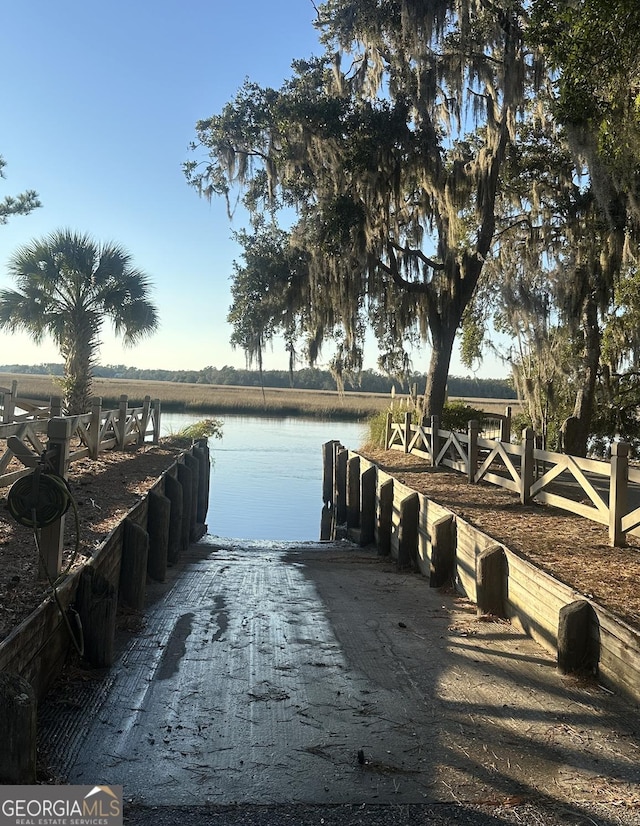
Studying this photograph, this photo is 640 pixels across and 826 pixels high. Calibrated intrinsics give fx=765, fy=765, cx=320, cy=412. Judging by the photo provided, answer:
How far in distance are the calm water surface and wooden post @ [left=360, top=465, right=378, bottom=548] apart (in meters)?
3.25

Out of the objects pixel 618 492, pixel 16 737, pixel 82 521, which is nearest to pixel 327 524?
pixel 82 521

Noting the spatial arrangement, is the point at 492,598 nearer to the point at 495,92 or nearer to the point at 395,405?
the point at 495,92

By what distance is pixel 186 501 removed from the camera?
1334cm

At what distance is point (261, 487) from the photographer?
22562 millimetres

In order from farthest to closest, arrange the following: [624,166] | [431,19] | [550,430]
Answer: [550,430] → [431,19] → [624,166]

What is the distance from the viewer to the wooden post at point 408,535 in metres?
10.2

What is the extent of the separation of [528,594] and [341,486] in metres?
11.7

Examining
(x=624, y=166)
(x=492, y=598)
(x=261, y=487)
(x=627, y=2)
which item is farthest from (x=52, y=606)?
(x=261, y=487)

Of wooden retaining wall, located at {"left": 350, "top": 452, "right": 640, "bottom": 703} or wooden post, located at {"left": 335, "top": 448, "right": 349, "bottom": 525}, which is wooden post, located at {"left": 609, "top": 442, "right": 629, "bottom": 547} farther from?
wooden post, located at {"left": 335, "top": 448, "right": 349, "bottom": 525}

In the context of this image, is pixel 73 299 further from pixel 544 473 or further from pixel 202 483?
pixel 544 473

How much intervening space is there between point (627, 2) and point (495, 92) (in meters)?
8.72

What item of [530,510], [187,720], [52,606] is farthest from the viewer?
[530,510]

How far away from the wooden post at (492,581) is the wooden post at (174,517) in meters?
5.44

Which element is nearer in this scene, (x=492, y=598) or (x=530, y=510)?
(x=492, y=598)
